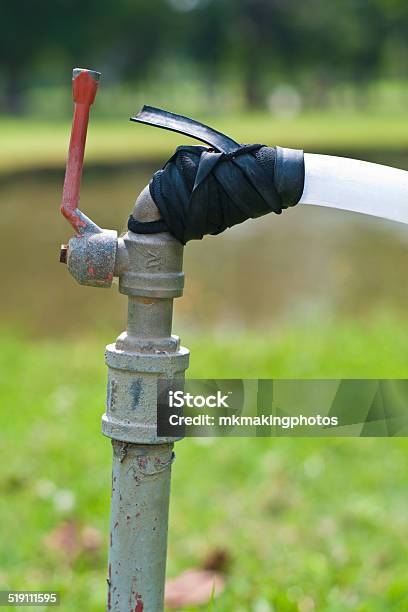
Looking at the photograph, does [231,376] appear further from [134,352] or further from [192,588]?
[134,352]

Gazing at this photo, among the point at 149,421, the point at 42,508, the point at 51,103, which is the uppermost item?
the point at 51,103

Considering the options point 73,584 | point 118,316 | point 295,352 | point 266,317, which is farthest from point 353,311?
point 73,584

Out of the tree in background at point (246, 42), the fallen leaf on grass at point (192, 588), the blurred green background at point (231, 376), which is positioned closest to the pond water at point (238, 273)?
the blurred green background at point (231, 376)

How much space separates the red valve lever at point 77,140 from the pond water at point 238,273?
4.81 m

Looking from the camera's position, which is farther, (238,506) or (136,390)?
(238,506)

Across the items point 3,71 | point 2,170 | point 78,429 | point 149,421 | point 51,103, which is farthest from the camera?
point 51,103

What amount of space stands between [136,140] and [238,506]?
1001 inches

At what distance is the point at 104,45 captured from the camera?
43.9m

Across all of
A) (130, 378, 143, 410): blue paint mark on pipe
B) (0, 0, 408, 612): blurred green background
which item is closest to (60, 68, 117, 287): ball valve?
(130, 378, 143, 410): blue paint mark on pipe

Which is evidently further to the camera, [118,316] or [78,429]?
[118,316]

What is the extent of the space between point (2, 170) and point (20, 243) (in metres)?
8.38

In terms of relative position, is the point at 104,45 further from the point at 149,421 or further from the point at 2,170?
the point at 149,421

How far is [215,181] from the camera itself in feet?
4.44

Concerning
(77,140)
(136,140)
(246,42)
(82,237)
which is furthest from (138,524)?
(246,42)
